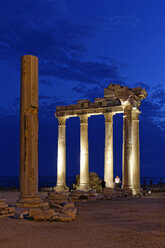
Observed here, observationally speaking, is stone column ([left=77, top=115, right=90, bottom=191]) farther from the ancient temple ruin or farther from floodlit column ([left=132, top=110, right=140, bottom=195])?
floodlit column ([left=132, top=110, right=140, bottom=195])

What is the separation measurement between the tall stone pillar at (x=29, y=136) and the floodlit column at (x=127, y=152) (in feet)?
57.3

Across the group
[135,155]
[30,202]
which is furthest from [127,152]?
[30,202]

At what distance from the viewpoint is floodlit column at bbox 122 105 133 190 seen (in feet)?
115

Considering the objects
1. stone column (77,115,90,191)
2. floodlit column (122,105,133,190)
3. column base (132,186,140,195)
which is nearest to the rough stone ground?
floodlit column (122,105,133,190)

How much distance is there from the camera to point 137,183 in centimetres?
3691

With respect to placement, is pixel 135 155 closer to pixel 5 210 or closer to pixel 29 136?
Answer: pixel 29 136

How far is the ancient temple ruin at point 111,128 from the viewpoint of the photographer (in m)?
35.6

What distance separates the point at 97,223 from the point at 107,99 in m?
26.9

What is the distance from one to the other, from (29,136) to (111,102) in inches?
858

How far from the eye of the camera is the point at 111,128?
132 ft

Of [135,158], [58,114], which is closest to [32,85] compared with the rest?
[135,158]

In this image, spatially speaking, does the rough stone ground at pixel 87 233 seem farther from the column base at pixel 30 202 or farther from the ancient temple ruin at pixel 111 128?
the ancient temple ruin at pixel 111 128

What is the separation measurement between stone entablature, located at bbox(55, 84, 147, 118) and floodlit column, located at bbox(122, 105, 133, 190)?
4.31 ft

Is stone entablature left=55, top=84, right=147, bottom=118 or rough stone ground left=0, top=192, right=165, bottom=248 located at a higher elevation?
stone entablature left=55, top=84, right=147, bottom=118
